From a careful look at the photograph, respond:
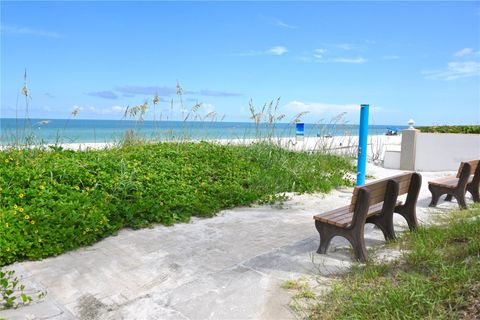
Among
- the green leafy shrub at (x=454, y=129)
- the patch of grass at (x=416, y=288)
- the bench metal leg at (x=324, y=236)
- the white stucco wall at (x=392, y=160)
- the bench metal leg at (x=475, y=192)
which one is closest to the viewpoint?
the patch of grass at (x=416, y=288)

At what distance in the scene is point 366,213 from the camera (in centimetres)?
351

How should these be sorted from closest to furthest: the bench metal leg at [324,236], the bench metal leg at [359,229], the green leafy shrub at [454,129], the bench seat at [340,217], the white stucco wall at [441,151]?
the bench metal leg at [359,229]
the bench seat at [340,217]
the bench metal leg at [324,236]
the white stucco wall at [441,151]
the green leafy shrub at [454,129]

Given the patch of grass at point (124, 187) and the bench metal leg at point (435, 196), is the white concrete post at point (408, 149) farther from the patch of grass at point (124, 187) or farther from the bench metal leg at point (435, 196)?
the bench metal leg at point (435, 196)

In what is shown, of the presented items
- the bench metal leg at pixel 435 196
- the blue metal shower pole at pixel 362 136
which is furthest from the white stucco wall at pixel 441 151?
the bench metal leg at pixel 435 196

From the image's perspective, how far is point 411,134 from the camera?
9.98 meters

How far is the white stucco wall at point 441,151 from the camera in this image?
9.83 m

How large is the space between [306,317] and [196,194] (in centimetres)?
321

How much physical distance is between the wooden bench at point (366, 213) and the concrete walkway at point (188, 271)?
0.20 m

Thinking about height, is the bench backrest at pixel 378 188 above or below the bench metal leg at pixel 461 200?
above

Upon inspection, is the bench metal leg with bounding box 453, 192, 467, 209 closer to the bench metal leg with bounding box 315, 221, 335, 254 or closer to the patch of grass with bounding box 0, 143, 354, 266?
the patch of grass with bounding box 0, 143, 354, 266

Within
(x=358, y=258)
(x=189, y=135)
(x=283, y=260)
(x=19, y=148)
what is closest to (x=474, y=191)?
(x=358, y=258)

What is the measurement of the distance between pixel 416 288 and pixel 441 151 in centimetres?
846

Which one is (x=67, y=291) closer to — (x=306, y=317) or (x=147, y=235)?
(x=147, y=235)

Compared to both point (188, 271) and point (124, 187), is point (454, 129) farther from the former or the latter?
point (188, 271)
